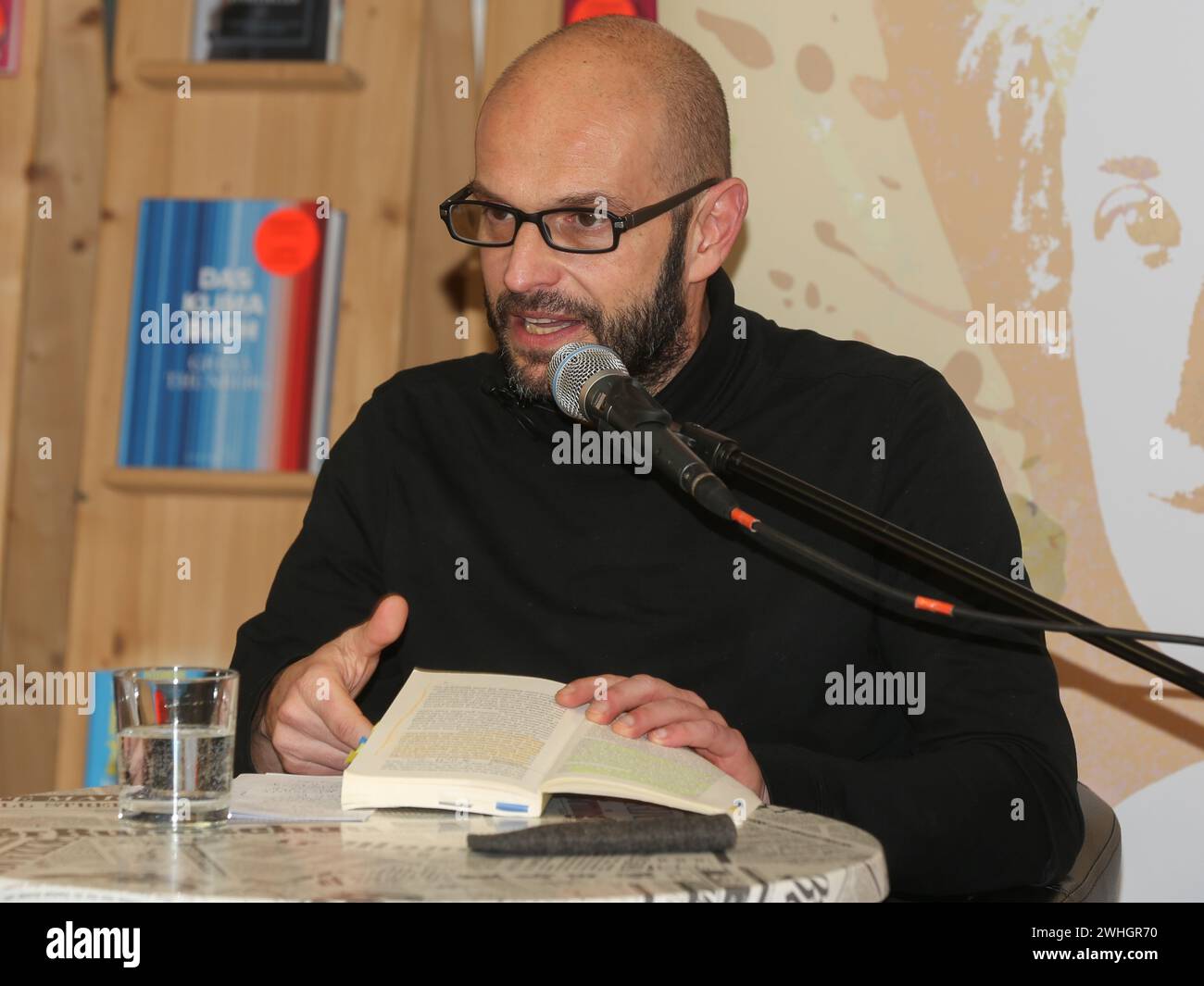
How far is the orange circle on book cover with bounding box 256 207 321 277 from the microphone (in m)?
1.25

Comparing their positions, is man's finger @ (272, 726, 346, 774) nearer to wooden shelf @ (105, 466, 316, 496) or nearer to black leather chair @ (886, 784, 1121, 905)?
black leather chair @ (886, 784, 1121, 905)

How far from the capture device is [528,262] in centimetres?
167

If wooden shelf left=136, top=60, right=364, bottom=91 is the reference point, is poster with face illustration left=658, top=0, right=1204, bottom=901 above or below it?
below

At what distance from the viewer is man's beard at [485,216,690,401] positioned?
5.66 ft

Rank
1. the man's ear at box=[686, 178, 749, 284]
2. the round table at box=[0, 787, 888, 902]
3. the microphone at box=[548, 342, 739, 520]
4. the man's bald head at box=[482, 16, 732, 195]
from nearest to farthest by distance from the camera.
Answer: the round table at box=[0, 787, 888, 902] → the microphone at box=[548, 342, 739, 520] → the man's bald head at box=[482, 16, 732, 195] → the man's ear at box=[686, 178, 749, 284]

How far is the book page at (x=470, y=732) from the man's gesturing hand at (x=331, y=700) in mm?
56

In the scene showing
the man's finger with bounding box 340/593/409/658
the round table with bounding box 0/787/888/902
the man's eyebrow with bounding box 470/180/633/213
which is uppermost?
the man's eyebrow with bounding box 470/180/633/213

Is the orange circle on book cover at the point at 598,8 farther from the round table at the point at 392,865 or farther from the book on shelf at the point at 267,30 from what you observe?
the round table at the point at 392,865

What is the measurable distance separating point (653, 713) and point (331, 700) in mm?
313

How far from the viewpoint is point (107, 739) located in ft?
8.26

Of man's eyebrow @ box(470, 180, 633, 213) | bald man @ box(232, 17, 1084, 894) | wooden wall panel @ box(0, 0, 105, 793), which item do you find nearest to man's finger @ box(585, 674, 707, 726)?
bald man @ box(232, 17, 1084, 894)

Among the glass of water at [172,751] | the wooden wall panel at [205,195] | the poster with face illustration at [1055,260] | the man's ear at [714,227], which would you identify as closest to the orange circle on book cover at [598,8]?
the poster with face illustration at [1055,260]
